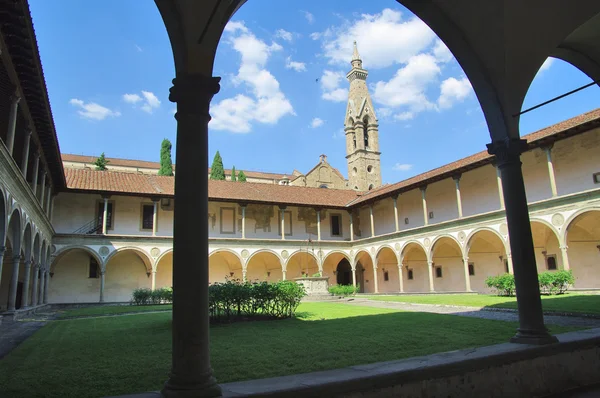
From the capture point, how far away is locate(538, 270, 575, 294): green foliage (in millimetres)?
16219

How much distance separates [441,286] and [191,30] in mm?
26106

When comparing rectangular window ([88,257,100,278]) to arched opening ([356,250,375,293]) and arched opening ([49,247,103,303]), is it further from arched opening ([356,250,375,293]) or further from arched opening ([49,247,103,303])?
arched opening ([356,250,375,293])

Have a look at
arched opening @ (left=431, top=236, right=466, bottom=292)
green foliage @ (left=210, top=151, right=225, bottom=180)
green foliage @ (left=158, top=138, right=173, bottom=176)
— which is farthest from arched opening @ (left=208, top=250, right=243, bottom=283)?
green foliage @ (left=158, top=138, right=173, bottom=176)

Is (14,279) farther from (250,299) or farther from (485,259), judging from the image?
(485,259)

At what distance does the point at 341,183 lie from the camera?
5334cm

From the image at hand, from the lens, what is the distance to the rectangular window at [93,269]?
25672 mm

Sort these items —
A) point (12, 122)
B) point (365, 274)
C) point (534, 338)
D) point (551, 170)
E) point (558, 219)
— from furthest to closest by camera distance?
point (365, 274) < point (551, 170) < point (558, 219) < point (12, 122) < point (534, 338)

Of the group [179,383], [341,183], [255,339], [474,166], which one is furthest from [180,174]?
[341,183]

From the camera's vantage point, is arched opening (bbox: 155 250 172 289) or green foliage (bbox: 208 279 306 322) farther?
arched opening (bbox: 155 250 172 289)

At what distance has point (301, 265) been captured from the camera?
104ft

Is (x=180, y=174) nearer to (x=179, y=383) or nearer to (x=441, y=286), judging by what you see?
(x=179, y=383)

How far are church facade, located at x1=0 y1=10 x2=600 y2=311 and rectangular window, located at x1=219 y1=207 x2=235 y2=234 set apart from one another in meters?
0.10

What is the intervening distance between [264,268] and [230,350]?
2550 centimetres

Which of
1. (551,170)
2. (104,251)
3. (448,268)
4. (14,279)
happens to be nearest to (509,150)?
(14,279)
